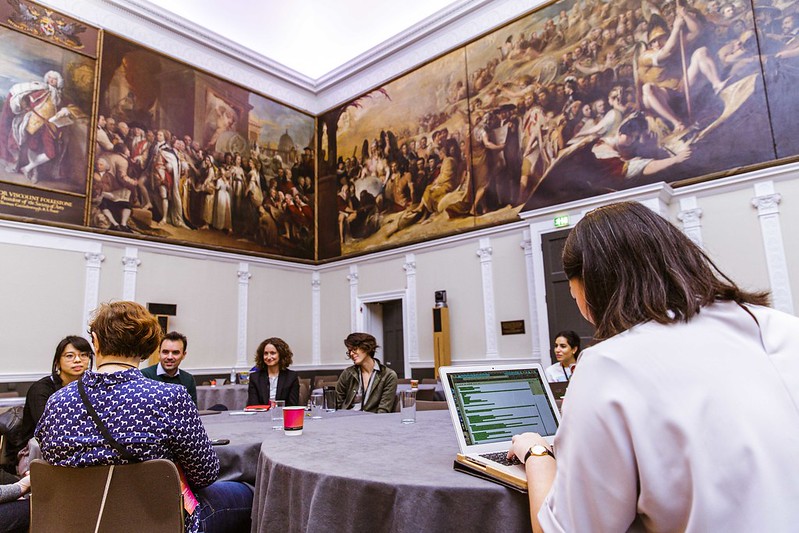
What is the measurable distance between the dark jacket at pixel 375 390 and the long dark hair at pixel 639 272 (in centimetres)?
381

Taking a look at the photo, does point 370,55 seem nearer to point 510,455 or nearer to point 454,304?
point 454,304

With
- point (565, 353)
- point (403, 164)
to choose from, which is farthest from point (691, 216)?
point (403, 164)

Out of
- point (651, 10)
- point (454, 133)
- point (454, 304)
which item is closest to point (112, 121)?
point (454, 133)

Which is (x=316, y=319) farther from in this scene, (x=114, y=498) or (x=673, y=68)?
(x=114, y=498)

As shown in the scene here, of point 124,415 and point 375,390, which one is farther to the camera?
point 375,390

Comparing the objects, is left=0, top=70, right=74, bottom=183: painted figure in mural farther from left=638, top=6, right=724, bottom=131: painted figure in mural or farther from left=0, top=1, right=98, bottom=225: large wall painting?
left=638, top=6, right=724, bottom=131: painted figure in mural

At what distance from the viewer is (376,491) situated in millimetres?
1671

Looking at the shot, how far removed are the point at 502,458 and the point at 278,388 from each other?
4235 millimetres

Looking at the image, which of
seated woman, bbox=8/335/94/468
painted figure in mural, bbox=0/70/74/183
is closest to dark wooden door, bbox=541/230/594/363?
seated woman, bbox=8/335/94/468

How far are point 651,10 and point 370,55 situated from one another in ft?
23.3

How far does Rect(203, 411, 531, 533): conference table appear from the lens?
1551mm

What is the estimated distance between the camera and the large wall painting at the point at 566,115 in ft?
28.8

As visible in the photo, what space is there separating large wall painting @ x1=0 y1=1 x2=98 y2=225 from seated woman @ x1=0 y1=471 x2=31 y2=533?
909cm

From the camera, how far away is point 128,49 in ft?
39.2
